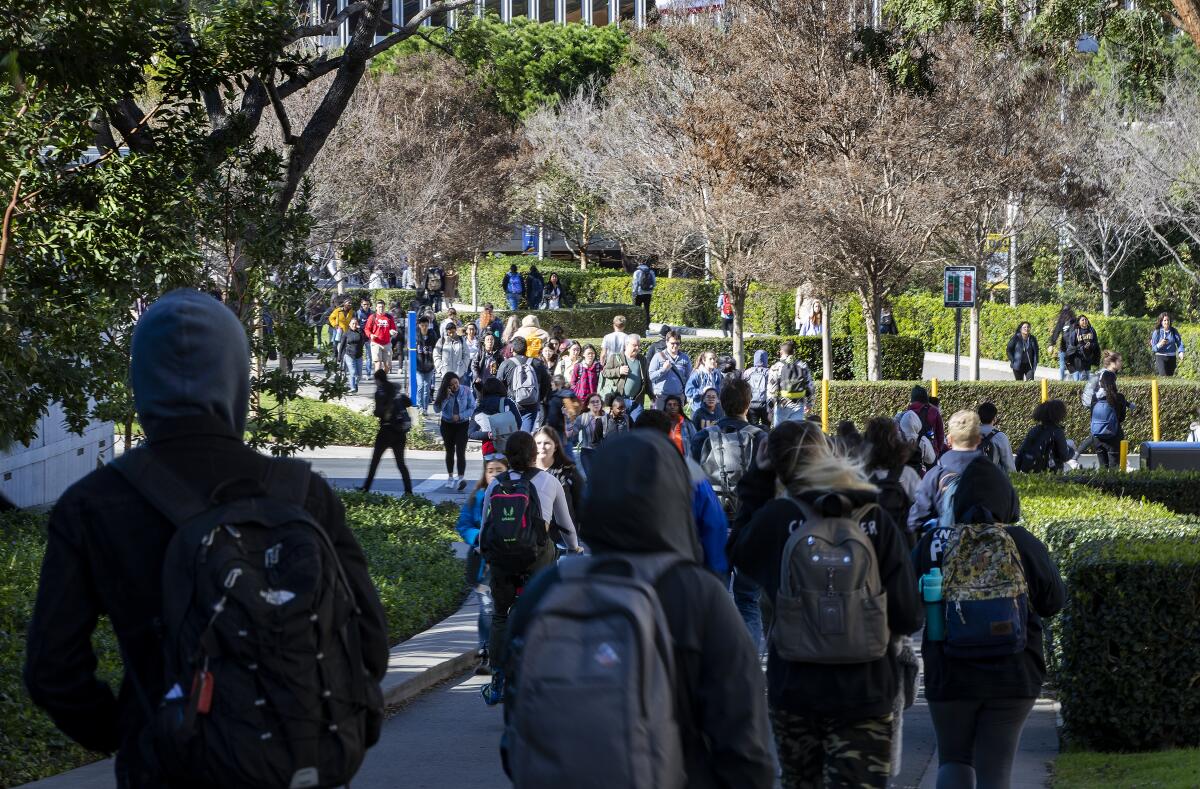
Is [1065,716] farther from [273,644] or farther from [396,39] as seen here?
[396,39]

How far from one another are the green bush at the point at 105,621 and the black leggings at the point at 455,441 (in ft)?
4.74

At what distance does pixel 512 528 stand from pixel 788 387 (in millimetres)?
14544

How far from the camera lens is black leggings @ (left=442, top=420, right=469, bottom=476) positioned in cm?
1861

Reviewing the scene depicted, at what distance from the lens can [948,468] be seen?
7906mm

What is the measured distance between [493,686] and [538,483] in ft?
3.82

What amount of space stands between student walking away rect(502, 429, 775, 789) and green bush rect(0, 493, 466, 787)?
4.40 meters

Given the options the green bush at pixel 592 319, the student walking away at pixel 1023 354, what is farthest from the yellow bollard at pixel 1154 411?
the green bush at pixel 592 319

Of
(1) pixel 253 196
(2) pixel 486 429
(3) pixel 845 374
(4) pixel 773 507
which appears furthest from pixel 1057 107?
(4) pixel 773 507

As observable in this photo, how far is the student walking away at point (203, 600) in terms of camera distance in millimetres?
2678

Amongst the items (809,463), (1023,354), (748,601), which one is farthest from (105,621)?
(1023,354)

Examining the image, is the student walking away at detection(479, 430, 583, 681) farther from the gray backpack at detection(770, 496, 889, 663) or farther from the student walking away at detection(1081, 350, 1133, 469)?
the student walking away at detection(1081, 350, 1133, 469)

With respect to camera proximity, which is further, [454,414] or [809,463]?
[454,414]

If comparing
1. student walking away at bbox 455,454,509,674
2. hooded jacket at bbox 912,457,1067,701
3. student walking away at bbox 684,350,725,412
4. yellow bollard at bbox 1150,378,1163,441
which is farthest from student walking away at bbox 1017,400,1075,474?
yellow bollard at bbox 1150,378,1163,441

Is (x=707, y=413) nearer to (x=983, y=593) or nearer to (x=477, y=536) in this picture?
(x=477, y=536)
